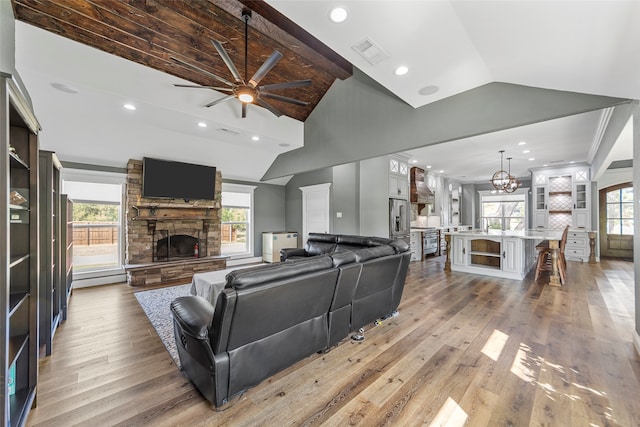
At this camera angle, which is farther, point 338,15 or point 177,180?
point 177,180

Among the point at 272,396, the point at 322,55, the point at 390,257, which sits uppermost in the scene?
the point at 322,55

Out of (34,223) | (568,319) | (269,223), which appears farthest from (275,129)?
(568,319)

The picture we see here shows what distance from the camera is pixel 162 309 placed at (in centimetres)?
358

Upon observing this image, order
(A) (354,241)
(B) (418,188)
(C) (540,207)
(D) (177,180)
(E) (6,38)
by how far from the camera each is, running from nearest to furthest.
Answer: (E) (6,38), (A) (354,241), (D) (177,180), (B) (418,188), (C) (540,207)

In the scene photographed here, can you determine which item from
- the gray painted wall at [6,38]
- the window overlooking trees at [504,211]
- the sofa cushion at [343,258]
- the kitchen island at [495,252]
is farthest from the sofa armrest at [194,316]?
the window overlooking trees at [504,211]

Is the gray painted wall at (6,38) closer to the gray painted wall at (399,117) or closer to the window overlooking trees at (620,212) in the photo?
the gray painted wall at (399,117)

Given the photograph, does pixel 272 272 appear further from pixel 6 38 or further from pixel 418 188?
pixel 418 188

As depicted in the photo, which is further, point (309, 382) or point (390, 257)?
point (390, 257)

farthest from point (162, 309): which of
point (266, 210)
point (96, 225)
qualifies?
point (266, 210)

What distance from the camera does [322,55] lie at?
420 cm

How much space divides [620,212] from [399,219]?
6.20 metres

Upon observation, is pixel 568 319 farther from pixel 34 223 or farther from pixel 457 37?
pixel 34 223

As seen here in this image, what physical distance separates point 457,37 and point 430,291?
140 inches

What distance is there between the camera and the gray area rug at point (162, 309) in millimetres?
2648
